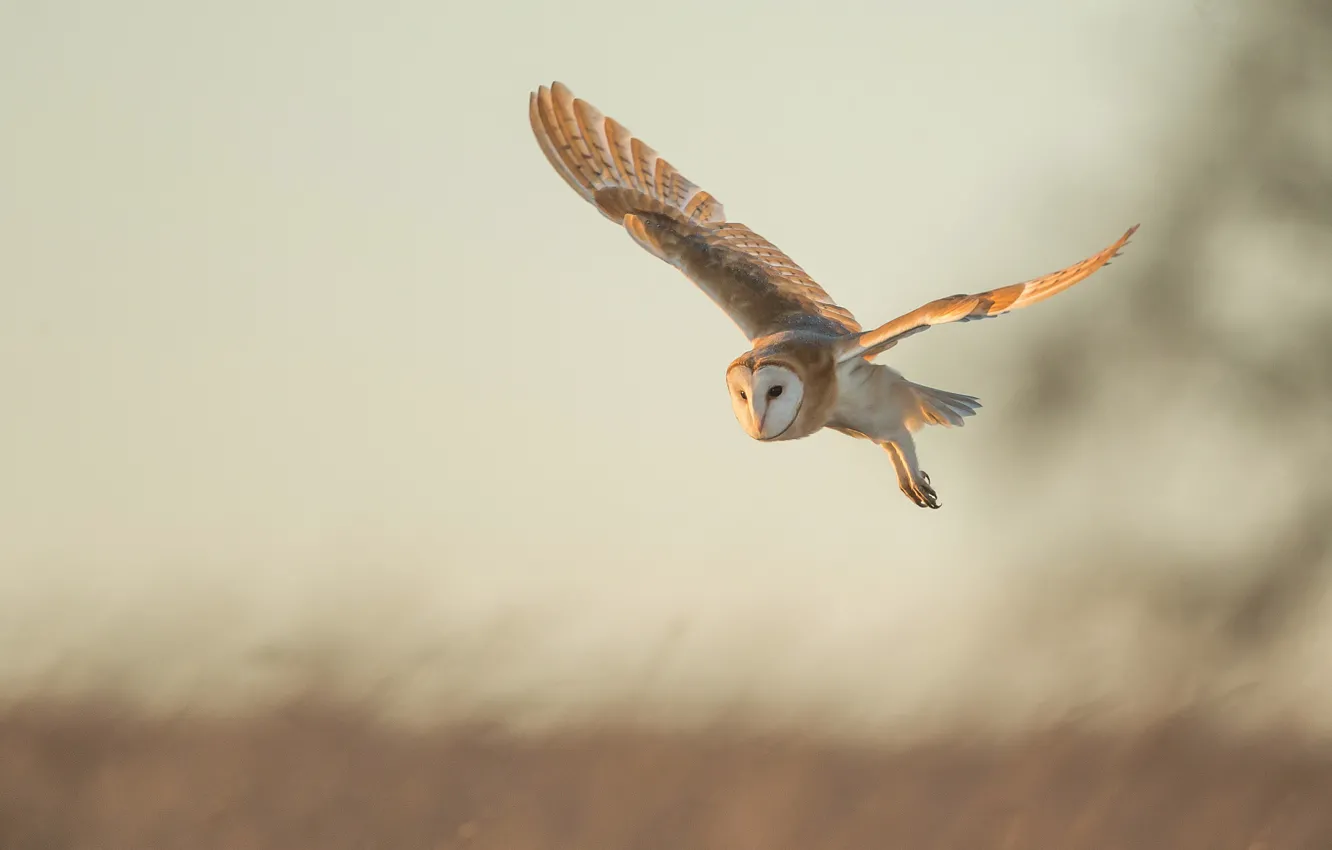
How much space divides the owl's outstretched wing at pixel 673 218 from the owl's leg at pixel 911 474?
0.63 m

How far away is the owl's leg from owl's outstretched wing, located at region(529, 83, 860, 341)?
63cm

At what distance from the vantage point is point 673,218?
7715mm

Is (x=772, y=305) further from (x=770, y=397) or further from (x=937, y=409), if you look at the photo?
(x=770, y=397)

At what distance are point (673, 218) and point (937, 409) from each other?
1.92 metres

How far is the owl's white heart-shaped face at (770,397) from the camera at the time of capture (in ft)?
19.2

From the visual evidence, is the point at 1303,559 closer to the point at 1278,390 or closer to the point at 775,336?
the point at 1278,390

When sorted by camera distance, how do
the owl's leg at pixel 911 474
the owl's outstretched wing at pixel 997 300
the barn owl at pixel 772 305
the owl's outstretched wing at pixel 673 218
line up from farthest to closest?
the owl's outstretched wing at pixel 673 218
the owl's leg at pixel 911 474
the barn owl at pixel 772 305
the owl's outstretched wing at pixel 997 300

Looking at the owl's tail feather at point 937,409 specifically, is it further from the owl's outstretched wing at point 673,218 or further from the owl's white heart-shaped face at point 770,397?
the owl's white heart-shaped face at point 770,397

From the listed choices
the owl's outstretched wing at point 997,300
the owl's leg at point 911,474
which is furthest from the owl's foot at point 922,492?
the owl's outstretched wing at point 997,300

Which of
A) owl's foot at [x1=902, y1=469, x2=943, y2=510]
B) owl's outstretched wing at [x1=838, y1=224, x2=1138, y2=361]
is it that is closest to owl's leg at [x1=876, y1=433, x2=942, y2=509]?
owl's foot at [x1=902, y1=469, x2=943, y2=510]

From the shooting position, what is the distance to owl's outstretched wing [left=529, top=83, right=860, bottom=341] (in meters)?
6.90

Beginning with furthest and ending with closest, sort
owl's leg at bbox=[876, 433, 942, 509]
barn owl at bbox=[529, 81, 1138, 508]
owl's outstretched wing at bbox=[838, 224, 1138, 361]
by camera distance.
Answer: owl's leg at bbox=[876, 433, 942, 509]
barn owl at bbox=[529, 81, 1138, 508]
owl's outstretched wing at bbox=[838, 224, 1138, 361]

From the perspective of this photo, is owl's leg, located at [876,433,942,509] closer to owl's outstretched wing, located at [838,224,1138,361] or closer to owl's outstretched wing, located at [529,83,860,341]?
owl's outstretched wing, located at [529,83,860,341]

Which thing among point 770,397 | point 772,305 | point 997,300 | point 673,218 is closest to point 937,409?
point 772,305
